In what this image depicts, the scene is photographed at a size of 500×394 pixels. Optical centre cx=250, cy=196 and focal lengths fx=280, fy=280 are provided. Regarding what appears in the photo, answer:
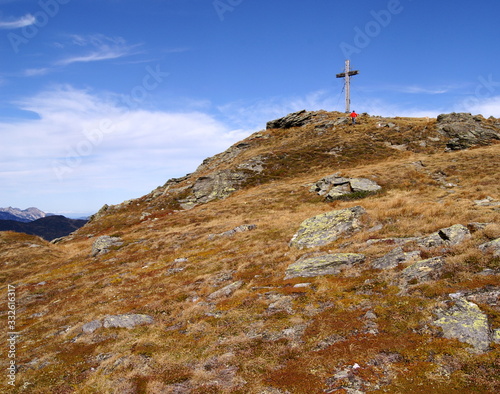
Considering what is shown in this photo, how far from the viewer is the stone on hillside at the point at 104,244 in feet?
119

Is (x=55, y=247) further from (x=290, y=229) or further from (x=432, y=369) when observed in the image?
(x=432, y=369)

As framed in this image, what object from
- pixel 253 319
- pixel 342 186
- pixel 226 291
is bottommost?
pixel 253 319

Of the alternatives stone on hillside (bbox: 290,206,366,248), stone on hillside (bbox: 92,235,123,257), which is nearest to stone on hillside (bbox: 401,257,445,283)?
stone on hillside (bbox: 290,206,366,248)

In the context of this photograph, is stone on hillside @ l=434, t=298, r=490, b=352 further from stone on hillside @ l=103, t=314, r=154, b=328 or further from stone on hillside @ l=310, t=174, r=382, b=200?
stone on hillside @ l=310, t=174, r=382, b=200

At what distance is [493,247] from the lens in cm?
1203

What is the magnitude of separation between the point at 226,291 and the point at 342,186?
29485 mm

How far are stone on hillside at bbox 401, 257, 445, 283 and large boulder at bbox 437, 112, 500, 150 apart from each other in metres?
61.9

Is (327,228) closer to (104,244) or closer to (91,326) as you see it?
(91,326)

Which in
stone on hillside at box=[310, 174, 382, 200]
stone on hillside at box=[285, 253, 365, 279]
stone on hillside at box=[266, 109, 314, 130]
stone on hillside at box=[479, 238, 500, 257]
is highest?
stone on hillside at box=[266, 109, 314, 130]

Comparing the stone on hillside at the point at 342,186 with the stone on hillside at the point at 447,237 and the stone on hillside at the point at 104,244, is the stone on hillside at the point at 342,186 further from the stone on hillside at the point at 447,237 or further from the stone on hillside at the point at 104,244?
the stone on hillside at the point at 104,244

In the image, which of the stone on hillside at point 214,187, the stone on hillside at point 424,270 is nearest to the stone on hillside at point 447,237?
the stone on hillside at point 424,270

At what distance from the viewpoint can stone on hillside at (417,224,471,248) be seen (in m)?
14.1

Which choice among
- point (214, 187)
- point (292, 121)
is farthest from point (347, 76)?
point (214, 187)

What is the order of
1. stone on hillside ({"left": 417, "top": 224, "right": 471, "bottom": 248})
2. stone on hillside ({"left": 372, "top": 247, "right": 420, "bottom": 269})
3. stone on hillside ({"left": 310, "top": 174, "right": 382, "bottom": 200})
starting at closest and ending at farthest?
stone on hillside ({"left": 372, "top": 247, "right": 420, "bottom": 269}) < stone on hillside ({"left": 417, "top": 224, "right": 471, "bottom": 248}) < stone on hillside ({"left": 310, "top": 174, "right": 382, "bottom": 200})
